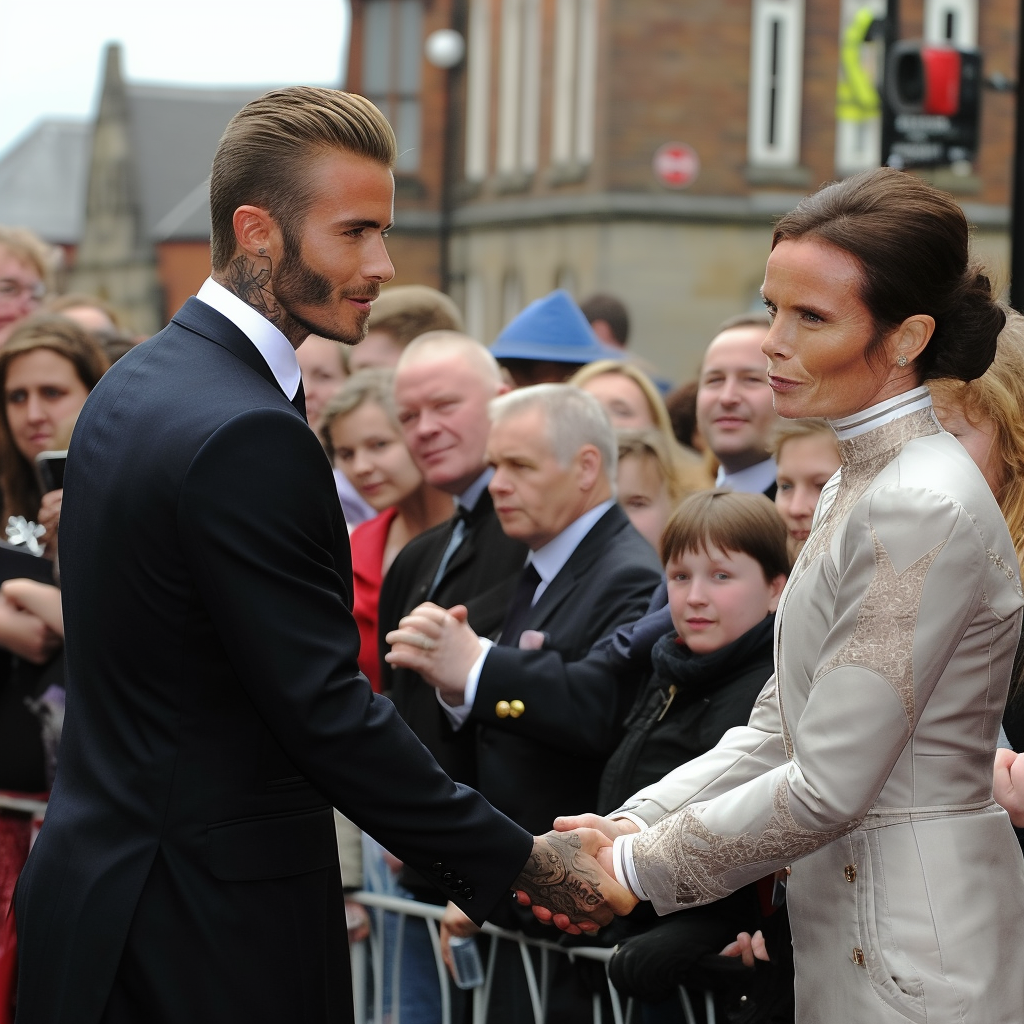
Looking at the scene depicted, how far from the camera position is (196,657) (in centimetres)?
269

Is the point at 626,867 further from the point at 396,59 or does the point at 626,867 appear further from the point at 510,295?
the point at 396,59

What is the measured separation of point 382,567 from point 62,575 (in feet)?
8.28

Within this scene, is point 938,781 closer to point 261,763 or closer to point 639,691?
point 261,763

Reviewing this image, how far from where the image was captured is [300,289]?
2895 millimetres

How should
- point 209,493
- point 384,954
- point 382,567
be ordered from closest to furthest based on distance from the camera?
point 209,493 < point 384,954 < point 382,567

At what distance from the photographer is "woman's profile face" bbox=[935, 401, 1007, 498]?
133 inches

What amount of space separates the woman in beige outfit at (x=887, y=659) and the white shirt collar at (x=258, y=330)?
0.84m

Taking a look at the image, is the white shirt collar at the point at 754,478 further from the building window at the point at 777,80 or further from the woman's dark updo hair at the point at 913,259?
the building window at the point at 777,80

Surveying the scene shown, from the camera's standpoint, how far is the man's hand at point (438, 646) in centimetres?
397

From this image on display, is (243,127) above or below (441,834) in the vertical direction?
above

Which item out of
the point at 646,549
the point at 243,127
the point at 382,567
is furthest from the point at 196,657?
the point at 382,567

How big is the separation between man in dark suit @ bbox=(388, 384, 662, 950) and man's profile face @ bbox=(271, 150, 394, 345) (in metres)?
1.20

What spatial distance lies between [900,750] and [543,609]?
1.83 metres

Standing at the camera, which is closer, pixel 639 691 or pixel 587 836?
pixel 587 836
